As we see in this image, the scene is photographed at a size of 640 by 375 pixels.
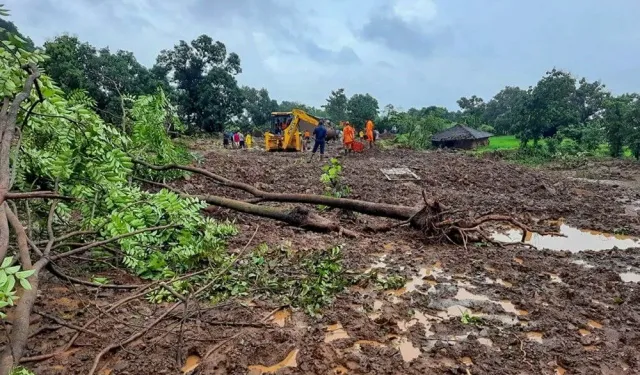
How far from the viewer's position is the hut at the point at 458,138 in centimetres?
3011

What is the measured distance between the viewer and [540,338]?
3.03 meters

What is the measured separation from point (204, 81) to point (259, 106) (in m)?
21.9

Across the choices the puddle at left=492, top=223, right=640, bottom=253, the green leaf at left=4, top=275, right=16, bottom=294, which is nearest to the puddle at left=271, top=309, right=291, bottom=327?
the green leaf at left=4, top=275, right=16, bottom=294

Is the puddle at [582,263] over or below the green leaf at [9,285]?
below

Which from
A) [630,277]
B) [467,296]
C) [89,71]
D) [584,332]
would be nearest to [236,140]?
[89,71]

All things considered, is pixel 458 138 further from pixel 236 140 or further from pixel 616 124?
pixel 236 140

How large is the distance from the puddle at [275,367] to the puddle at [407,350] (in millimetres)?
750

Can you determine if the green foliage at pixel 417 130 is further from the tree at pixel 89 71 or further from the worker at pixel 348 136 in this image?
the tree at pixel 89 71

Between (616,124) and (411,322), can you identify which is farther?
(616,124)

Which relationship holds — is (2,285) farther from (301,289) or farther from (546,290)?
(546,290)

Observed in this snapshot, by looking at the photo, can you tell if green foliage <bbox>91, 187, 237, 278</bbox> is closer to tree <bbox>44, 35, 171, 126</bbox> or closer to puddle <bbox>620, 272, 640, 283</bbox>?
puddle <bbox>620, 272, 640, 283</bbox>

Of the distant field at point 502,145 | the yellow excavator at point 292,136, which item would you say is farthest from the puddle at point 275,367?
the distant field at point 502,145

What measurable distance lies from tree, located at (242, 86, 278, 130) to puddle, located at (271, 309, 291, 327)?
4346 centimetres

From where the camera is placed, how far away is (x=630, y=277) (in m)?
4.39
